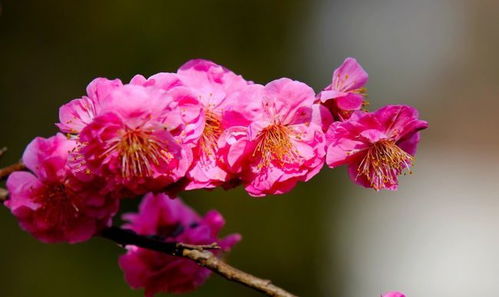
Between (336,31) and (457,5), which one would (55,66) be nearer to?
(336,31)

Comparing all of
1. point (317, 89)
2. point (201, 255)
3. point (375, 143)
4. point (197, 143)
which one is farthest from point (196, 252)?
point (317, 89)

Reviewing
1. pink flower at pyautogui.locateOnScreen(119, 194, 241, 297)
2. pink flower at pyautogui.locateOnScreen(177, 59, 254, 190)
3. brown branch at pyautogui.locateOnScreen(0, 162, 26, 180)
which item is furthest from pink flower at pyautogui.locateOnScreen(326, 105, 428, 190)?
brown branch at pyautogui.locateOnScreen(0, 162, 26, 180)

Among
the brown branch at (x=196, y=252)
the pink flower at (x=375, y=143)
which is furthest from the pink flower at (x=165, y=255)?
the pink flower at (x=375, y=143)

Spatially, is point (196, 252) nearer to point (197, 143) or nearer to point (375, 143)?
point (197, 143)

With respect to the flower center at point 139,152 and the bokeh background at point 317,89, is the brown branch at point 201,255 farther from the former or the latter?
the bokeh background at point 317,89

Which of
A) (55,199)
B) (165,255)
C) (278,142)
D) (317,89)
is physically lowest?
(317,89)
